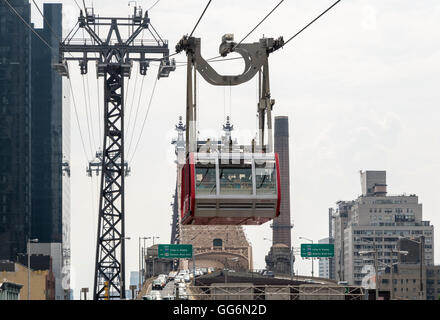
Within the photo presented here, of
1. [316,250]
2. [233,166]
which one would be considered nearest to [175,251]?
[316,250]

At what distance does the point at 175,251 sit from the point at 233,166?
86769 millimetres

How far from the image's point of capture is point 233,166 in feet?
105

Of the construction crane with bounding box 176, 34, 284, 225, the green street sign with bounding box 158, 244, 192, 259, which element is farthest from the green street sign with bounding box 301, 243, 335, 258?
the construction crane with bounding box 176, 34, 284, 225

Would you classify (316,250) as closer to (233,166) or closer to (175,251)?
(175,251)

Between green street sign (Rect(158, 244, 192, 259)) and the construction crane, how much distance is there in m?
84.9

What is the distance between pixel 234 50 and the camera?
32.2 m

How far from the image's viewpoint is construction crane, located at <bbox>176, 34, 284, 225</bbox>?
104 ft

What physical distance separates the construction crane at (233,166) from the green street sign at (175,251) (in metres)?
84.9

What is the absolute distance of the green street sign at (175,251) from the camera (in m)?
117
